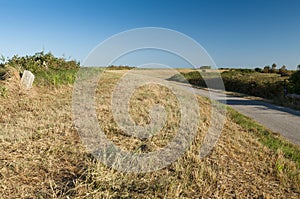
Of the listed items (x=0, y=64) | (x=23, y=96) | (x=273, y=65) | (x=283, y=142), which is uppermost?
(x=273, y=65)

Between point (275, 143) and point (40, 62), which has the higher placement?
point (40, 62)

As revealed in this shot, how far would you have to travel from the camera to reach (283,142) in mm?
5070

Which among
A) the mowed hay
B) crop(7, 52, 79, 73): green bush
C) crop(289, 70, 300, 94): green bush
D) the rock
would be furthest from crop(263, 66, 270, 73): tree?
the rock

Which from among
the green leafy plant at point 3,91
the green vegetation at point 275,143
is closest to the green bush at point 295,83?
the green vegetation at point 275,143

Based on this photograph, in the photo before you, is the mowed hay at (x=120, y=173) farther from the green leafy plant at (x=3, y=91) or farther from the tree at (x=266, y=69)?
the tree at (x=266, y=69)

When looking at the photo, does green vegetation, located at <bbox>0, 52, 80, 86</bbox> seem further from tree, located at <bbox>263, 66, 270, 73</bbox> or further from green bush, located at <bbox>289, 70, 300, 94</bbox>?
tree, located at <bbox>263, 66, 270, 73</bbox>

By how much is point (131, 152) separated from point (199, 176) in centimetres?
110

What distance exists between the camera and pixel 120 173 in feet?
8.71

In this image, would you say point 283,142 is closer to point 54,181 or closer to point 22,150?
point 54,181

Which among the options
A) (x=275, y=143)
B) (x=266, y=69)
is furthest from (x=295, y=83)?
(x=266, y=69)

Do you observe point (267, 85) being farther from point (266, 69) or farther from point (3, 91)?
point (3, 91)

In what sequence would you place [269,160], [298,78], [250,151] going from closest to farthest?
[269,160]
[250,151]
[298,78]

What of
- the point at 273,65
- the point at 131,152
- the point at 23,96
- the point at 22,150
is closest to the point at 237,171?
the point at 131,152

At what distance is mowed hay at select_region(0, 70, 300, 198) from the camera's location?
2.38 m
